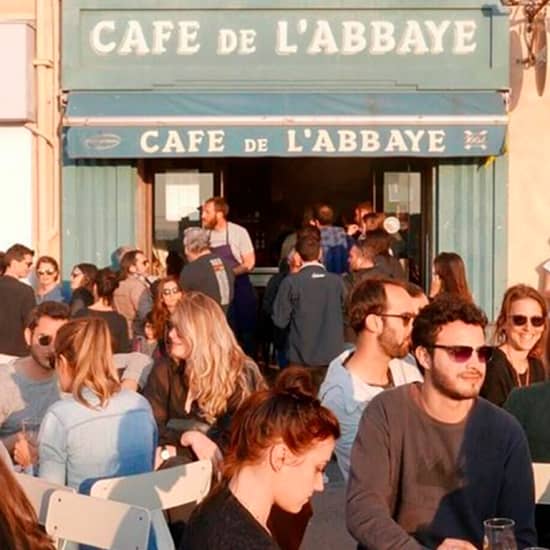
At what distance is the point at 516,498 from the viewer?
15.4ft

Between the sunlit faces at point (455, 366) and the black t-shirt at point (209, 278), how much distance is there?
23.5ft

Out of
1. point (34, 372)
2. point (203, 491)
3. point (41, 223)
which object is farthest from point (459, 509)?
point (41, 223)

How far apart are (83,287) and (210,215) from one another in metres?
2.21

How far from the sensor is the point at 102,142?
13344 mm

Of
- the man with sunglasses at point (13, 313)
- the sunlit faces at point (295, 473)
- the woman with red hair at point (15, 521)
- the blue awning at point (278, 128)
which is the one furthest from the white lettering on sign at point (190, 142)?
the woman with red hair at point (15, 521)

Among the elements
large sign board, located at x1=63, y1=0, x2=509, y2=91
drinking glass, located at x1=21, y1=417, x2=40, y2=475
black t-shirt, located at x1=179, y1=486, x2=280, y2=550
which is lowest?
drinking glass, located at x1=21, y1=417, x2=40, y2=475

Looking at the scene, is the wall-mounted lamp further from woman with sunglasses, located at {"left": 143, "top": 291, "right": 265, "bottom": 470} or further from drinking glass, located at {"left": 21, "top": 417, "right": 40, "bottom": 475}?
drinking glass, located at {"left": 21, "top": 417, "right": 40, "bottom": 475}

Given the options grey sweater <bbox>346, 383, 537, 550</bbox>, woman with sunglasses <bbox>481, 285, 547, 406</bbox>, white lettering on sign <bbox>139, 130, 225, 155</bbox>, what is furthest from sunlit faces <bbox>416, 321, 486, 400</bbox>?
white lettering on sign <bbox>139, 130, 225, 155</bbox>

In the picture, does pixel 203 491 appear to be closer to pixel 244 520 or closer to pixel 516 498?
pixel 516 498

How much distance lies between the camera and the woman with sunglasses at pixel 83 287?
1089 cm

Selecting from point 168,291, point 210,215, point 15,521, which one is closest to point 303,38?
point 210,215

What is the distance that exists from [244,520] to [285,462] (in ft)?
0.75

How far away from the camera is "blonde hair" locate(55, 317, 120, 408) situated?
602cm

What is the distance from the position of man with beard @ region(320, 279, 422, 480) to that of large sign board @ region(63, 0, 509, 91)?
7.99 meters
